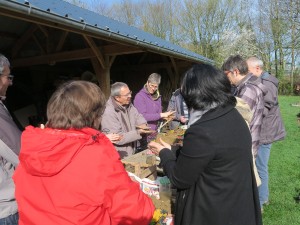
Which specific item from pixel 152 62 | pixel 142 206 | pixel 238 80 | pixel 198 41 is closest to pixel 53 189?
pixel 142 206

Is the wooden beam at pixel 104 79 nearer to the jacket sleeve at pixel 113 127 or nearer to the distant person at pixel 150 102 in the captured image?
the distant person at pixel 150 102

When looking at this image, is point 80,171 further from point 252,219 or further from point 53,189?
point 252,219

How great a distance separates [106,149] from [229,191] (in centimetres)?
81

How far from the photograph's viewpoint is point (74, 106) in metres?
1.50

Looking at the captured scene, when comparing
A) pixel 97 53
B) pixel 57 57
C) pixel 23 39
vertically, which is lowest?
pixel 97 53

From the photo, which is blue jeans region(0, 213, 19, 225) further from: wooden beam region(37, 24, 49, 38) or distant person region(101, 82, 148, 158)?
wooden beam region(37, 24, 49, 38)

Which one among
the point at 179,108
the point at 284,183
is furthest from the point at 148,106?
the point at 284,183

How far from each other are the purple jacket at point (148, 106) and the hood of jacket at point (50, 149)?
3.06 m

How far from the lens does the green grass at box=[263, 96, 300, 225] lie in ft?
12.3

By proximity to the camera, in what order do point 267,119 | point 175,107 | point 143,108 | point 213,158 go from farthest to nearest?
1. point 175,107
2. point 143,108
3. point 267,119
4. point 213,158

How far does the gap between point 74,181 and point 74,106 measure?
1.19 ft

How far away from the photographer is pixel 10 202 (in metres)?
1.79

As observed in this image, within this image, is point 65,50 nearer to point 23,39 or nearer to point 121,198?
point 23,39

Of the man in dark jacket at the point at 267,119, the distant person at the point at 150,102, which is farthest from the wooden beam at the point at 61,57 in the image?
the man in dark jacket at the point at 267,119
